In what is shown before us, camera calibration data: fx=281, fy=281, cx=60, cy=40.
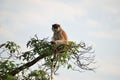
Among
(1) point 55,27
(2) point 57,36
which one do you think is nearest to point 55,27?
(1) point 55,27

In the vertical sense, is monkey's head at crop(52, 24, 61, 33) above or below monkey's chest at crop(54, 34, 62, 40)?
above

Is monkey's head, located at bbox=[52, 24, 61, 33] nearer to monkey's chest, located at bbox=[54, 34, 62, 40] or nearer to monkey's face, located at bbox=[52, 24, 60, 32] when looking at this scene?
monkey's face, located at bbox=[52, 24, 60, 32]

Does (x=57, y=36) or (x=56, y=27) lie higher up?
(x=56, y=27)

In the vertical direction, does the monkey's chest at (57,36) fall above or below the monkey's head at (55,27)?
below

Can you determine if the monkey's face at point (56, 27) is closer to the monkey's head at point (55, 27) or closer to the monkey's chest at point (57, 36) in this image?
the monkey's head at point (55, 27)

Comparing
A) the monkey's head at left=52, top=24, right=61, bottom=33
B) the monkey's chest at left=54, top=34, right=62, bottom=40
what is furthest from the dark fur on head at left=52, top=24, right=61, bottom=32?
the monkey's chest at left=54, top=34, right=62, bottom=40

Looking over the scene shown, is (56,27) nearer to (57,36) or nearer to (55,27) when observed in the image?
(55,27)

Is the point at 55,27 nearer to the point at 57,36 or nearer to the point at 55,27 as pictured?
the point at 55,27

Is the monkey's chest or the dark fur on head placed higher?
the dark fur on head

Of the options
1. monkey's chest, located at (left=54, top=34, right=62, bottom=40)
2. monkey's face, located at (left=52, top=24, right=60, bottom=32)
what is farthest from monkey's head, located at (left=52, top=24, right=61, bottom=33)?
monkey's chest, located at (left=54, top=34, right=62, bottom=40)

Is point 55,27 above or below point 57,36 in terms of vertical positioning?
above

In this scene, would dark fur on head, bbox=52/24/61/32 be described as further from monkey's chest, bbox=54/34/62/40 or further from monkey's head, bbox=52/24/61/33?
monkey's chest, bbox=54/34/62/40

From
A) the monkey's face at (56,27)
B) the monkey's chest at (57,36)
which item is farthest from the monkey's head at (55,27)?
the monkey's chest at (57,36)

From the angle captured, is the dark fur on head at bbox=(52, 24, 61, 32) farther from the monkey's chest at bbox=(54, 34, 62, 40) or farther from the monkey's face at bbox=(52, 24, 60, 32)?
the monkey's chest at bbox=(54, 34, 62, 40)
